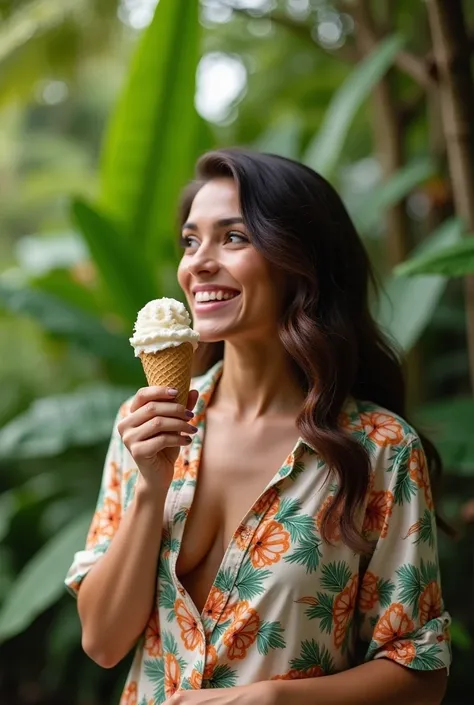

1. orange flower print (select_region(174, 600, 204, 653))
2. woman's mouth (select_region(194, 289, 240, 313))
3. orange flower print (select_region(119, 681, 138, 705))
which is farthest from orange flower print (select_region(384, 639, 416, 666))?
woman's mouth (select_region(194, 289, 240, 313))

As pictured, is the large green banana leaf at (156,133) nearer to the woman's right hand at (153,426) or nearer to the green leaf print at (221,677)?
the woman's right hand at (153,426)

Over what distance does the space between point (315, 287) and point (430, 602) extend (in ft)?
1.35

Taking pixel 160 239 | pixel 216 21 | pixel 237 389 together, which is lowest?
pixel 237 389

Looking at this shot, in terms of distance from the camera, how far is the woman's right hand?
3.08 ft

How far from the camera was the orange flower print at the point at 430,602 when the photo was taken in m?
1.01

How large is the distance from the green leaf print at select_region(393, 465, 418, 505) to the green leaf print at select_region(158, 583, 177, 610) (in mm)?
293

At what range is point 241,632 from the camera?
38.1 inches

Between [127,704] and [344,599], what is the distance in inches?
13.1

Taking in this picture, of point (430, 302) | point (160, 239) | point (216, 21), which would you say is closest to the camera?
point (430, 302)

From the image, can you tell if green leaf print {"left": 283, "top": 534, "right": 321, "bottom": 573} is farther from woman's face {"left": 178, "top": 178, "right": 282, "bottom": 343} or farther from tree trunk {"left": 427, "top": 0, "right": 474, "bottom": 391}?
tree trunk {"left": 427, "top": 0, "right": 474, "bottom": 391}

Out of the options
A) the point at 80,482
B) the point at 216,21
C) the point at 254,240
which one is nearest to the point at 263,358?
the point at 254,240

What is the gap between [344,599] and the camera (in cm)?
100

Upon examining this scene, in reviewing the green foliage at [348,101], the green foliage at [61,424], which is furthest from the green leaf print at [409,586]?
the green foliage at [348,101]

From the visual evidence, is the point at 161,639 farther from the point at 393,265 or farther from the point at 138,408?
the point at 393,265
